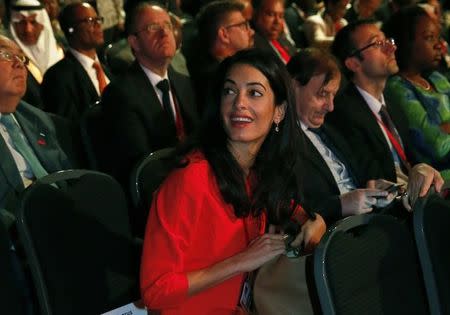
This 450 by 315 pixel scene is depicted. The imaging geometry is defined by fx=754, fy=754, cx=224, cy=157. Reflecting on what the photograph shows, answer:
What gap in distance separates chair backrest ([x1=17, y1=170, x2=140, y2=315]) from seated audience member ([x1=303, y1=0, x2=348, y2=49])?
3873 millimetres

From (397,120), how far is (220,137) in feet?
5.25

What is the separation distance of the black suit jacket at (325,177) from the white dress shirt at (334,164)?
0.08ft

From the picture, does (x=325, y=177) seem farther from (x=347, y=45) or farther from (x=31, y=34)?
(x=31, y=34)

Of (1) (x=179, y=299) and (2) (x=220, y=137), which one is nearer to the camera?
(1) (x=179, y=299)

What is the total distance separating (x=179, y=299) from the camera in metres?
1.78

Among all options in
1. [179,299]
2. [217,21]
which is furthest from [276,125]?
[217,21]

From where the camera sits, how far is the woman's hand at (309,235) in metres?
1.94

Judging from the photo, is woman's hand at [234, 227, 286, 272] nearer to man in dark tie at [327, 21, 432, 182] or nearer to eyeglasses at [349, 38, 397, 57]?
man in dark tie at [327, 21, 432, 182]

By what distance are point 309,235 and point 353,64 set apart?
1.51 metres

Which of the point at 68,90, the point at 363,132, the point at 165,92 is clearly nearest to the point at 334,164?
the point at 363,132

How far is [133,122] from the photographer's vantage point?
314 cm

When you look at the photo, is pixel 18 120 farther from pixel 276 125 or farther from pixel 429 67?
pixel 429 67

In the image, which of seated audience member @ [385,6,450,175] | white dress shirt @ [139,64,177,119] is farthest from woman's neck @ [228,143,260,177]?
seated audience member @ [385,6,450,175]

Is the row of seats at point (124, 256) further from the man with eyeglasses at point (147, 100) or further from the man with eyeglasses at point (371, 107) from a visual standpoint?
the man with eyeglasses at point (371, 107)
